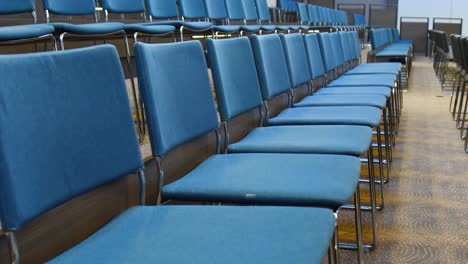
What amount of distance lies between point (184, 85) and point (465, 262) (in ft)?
3.98

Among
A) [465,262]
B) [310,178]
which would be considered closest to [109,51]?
[310,178]

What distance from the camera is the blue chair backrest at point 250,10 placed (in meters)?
5.49

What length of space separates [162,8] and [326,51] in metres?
1.31

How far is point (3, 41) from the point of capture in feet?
5.89

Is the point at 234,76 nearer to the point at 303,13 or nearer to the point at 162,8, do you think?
the point at 162,8

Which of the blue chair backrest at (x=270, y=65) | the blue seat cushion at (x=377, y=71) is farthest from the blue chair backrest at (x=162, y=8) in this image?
the blue chair backrest at (x=270, y=65)

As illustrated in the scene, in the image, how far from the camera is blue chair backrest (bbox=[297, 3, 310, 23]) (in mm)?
7517

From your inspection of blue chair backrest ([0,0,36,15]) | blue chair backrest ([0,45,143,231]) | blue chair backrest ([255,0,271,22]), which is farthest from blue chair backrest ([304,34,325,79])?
blue chair backrest ([255,0,271,22])

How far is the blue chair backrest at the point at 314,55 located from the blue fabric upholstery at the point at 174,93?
1574 mm

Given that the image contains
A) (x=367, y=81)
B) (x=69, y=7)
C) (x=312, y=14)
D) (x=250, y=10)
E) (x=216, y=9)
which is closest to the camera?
(x=69, y=7)

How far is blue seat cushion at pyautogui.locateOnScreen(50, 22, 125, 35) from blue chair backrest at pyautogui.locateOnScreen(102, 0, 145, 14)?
1168 mm

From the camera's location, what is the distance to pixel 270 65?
2.40 metres

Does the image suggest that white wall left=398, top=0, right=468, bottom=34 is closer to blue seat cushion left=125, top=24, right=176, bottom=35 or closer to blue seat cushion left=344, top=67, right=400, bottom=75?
blue seat cushion left=344, top=67, right=400, bottom=75

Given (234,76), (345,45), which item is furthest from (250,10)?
(234,76)
